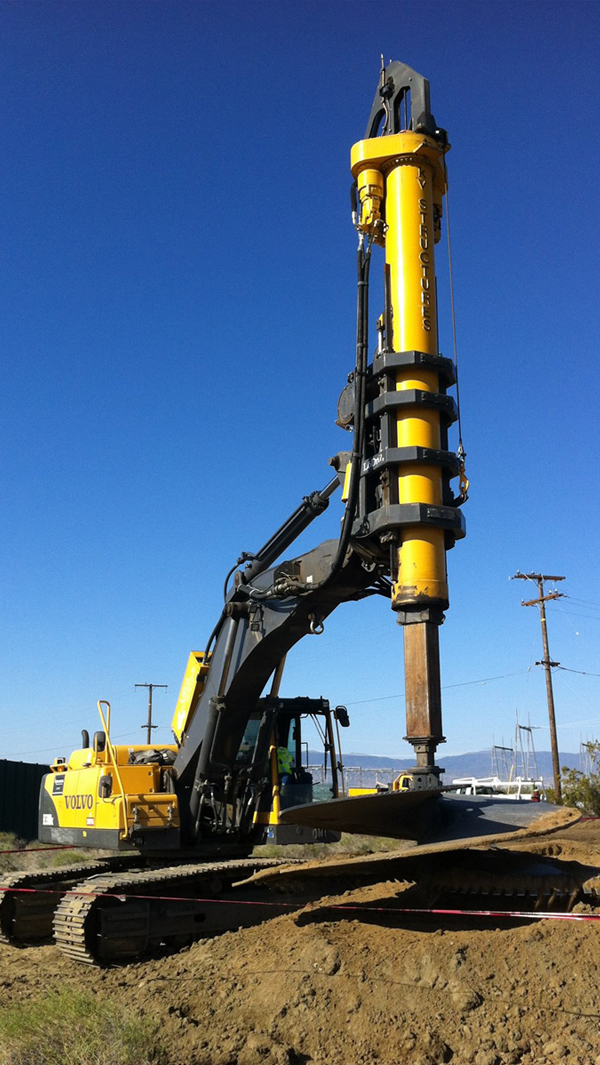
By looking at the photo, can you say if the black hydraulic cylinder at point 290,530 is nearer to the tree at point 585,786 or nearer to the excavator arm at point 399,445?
the excavator arm at point 399,445

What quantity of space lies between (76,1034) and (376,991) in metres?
2.27

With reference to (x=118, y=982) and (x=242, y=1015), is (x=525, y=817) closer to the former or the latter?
(x=242, y=1015)

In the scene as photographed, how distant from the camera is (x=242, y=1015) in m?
7.09

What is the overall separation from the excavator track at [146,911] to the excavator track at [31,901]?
3.36ft

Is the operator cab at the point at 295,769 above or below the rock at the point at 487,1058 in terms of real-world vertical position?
above

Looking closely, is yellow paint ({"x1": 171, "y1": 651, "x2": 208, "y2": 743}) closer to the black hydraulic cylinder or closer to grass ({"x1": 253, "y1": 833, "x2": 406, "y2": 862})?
the black hydraulic cylinder

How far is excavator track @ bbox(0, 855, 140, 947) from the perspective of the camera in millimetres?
10539

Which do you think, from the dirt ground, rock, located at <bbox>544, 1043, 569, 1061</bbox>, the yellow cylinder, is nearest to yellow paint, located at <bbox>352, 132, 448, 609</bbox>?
the yellow cylinder

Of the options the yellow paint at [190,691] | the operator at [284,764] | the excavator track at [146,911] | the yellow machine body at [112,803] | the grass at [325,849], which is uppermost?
the yellow paint at [190,691]

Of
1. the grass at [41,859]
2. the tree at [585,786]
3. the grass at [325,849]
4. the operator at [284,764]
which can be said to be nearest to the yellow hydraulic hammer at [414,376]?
the operator at [284,764]

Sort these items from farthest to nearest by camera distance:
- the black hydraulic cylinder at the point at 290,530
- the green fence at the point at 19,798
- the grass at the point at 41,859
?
the green fence at the point at 19,798
the grass at the point at 41,859
the black hydraulic cylinder at the point at 290,530

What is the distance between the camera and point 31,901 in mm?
10656

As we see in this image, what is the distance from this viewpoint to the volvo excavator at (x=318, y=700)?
23.5 ft

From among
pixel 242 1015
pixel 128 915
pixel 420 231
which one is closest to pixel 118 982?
pixel 128 915
